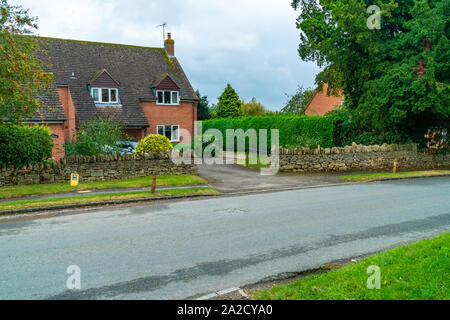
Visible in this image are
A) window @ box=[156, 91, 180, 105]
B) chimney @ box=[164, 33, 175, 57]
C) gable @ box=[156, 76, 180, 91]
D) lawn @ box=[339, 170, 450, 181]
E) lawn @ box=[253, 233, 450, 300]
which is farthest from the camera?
chimney @ box=[164, 33, 175, 57]

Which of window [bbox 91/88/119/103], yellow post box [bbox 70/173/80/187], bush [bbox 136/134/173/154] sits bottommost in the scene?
yellow post box [bbox 70/173/80/187]

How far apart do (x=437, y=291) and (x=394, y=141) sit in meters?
21.0

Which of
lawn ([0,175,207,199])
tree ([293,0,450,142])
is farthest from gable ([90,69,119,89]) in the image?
tree ([293,0,450,142])

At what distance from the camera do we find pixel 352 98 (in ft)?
81.7

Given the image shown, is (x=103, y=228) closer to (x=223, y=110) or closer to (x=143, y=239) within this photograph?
(x=143, y=239)

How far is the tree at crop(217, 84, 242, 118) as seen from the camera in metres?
51.6

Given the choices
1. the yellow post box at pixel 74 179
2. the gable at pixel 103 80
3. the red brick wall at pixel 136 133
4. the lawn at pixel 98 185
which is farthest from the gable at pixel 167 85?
the yellow post box at pixel 74 179

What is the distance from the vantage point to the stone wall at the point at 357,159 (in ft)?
67.8

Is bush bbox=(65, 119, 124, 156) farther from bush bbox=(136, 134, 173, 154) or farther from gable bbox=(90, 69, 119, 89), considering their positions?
gable bbox=(90, 69, 119, 89)

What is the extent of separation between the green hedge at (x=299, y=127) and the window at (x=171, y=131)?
6840 millimetres

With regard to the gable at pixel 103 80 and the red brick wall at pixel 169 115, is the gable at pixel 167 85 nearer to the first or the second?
the red brick wall at pixel 169 115

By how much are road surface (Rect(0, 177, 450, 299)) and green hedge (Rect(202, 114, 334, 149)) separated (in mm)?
11174

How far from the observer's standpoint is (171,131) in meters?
33.0
